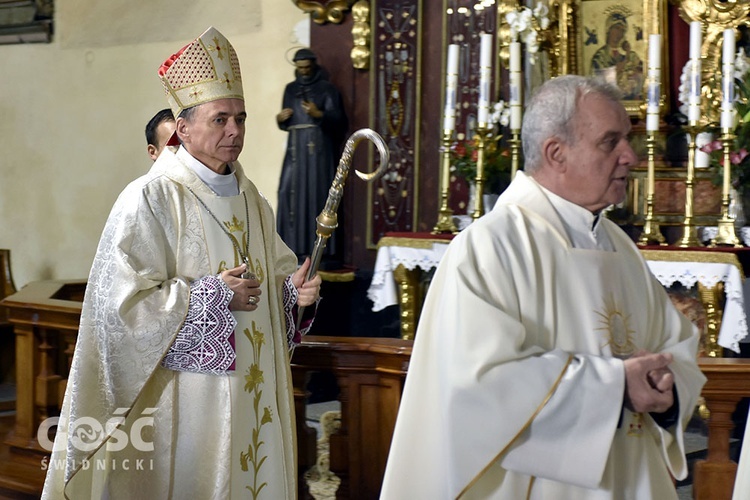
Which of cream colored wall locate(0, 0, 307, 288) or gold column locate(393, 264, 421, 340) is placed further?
cream colored wall locate(0, 0, 307, 288)

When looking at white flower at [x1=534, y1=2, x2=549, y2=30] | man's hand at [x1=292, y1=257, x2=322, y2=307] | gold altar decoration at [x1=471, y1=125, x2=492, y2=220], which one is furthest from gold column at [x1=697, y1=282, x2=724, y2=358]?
man's hand at [x1=292, y1=257, x2=322, y2=307]

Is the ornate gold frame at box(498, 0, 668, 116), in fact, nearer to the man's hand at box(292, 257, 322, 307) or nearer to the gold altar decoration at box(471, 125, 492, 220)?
the gold altar decoration at box(471, 125, 492, 220)

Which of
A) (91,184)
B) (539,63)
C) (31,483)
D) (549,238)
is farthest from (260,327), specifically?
(91,184)

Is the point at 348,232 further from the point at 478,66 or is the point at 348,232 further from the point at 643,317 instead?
the point at 643,317

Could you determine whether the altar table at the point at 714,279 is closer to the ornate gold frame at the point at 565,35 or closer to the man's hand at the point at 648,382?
the ornate gold frame at the point at 565,35

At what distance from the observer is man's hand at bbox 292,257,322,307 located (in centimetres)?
345

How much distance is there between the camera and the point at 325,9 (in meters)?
8.38

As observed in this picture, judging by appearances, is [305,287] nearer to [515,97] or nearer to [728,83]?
[515,97]

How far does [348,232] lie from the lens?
27.6 feet

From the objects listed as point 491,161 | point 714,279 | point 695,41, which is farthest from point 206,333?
point 491,161

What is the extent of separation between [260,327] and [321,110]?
4786 mm

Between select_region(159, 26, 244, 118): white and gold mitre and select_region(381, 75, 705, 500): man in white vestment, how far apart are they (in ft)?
3.90

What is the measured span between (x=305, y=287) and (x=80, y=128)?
282 inches

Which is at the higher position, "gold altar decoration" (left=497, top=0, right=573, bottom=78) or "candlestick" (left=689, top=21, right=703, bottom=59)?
"gold altar decoration" (left=497, top=0, right=573, bottom=78)
